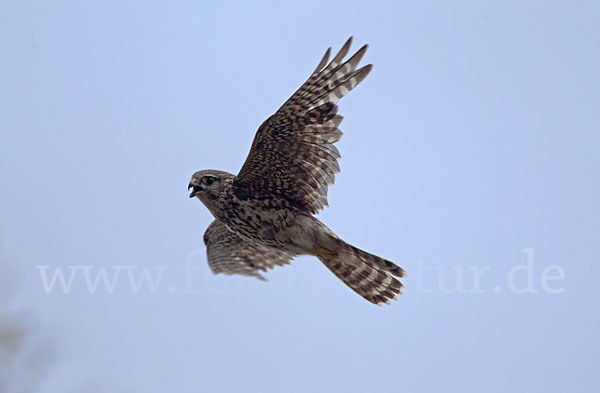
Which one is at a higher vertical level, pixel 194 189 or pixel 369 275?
pixel 194 189

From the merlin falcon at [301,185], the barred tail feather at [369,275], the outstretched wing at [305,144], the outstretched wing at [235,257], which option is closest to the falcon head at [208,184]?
the merlin falcon at [301,185]

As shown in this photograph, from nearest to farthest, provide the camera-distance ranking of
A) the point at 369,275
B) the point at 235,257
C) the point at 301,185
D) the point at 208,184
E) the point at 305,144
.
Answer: the point at 305,144
the point at 301,185
the point at 208,184
the point at 369,275
the point at 235,257

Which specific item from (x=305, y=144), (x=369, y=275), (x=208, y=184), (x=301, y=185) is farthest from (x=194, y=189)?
(x=369, y=275)

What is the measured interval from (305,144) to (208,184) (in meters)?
0.89

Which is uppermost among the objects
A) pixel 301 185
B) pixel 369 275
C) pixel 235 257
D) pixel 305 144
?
pixel 235 257

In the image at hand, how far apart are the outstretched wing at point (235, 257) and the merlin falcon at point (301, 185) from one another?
125 cm

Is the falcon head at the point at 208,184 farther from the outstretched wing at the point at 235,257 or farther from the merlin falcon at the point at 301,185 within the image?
the outstretched wing at the point at 235,257

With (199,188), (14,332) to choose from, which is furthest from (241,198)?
(14,332)

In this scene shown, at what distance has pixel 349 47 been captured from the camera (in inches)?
200

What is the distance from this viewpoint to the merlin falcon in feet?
17.2

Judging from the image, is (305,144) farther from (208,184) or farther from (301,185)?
(208,184)

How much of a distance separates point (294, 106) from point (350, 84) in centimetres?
44

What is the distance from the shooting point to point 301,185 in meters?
5.64

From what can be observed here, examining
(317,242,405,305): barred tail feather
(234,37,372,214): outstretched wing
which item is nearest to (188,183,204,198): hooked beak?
(234,37,372,214): outstretched wing
